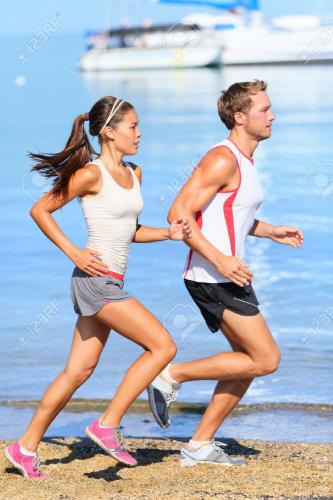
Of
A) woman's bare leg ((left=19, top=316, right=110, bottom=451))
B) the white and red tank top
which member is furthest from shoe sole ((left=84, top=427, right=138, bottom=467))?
the white and red tank top

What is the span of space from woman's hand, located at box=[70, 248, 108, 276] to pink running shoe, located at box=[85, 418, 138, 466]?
770 millimetres

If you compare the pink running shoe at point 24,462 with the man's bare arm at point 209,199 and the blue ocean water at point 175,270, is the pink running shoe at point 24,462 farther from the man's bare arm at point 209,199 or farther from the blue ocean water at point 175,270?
the blue ocean water at point 175,270

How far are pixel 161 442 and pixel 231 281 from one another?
4.74 ft

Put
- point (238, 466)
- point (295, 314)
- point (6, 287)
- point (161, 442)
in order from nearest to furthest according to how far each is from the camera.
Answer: point (238, 466)
point (161, 442)
point (295, 314)
point (6, 287)

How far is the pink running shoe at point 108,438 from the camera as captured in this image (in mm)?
5602

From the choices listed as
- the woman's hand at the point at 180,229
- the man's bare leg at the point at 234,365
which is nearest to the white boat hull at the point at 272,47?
the man's bare leg at the point at 234,365

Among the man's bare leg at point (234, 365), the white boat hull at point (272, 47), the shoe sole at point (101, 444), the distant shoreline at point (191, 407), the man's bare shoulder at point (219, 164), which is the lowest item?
the distant shoreline at point (191, 407)

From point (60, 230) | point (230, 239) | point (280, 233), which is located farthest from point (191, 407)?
point (60, 230)

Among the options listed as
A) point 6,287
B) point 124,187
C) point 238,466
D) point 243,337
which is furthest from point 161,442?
point 6,287

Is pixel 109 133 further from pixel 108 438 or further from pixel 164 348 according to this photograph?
pixel 108 438

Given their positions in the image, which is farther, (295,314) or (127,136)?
(295,314)

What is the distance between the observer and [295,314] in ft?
36.6

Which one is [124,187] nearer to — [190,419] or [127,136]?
[127,136]

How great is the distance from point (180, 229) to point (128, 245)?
323 millimetres
